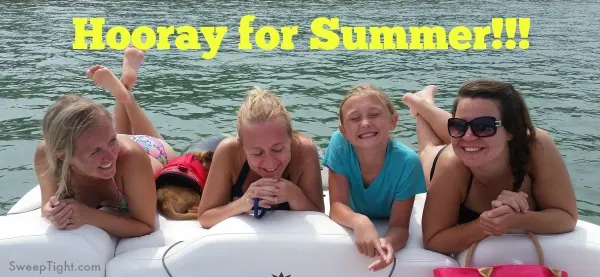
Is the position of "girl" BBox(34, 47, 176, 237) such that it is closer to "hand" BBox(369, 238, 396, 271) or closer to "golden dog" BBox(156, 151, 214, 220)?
"golden dog" BBox(156, 151, 214, 220)

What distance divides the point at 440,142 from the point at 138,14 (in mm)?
12431

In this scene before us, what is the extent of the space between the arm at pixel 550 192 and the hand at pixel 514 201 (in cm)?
9

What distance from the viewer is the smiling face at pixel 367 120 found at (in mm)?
2859

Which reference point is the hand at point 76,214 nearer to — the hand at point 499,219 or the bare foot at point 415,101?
the hand at point 499,219

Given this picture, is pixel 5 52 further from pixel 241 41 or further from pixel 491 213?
pixel 491 213

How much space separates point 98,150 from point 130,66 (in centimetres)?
186

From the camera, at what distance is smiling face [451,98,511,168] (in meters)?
2.63

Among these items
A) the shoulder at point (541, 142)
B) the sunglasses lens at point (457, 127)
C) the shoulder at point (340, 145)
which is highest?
the sunglasses lens at point (457, 127)

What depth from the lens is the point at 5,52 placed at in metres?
10.7

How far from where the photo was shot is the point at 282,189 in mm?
2865

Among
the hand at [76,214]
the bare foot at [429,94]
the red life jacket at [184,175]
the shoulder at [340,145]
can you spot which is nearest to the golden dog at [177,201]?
the red life jacket at [184,175]

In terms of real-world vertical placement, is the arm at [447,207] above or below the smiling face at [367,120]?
below

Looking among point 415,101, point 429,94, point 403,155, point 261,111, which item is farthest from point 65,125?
point 429,94

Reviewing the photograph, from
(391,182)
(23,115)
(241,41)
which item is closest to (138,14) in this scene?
(241,41)
